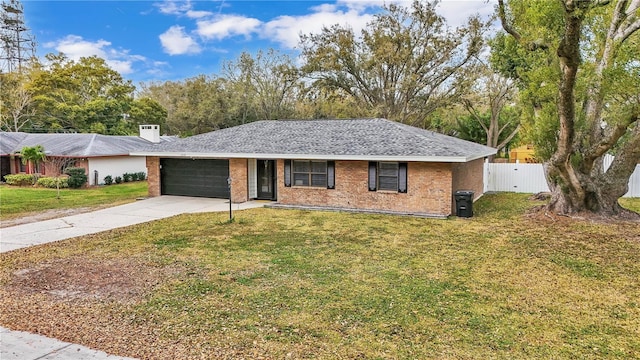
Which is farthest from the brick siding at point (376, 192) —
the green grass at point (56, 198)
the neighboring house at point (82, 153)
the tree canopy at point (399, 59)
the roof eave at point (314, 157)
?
the tree canopy at point (399, 59)

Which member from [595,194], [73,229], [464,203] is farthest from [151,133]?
[595,194]

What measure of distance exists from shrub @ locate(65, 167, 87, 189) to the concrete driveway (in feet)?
23.1

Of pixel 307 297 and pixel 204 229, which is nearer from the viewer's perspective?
pixel 307 297

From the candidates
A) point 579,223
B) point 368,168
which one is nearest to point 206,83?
point 368,168

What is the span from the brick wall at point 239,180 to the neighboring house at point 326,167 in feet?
0.13

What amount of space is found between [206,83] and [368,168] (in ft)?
94.4

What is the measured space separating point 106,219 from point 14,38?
48.4 metres

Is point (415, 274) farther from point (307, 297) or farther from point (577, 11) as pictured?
point (577, 11)

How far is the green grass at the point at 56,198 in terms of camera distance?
15.6 m

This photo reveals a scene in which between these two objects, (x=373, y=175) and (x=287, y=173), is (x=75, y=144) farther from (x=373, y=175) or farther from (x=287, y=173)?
(x=373, y=175)

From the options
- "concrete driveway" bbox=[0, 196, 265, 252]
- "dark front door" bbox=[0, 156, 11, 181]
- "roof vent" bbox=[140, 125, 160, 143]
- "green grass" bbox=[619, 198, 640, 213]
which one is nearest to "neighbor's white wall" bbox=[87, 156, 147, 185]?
"roof vent" bbox=[140, 125, 160, 143]

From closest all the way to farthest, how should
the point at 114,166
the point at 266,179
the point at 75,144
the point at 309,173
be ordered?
the point at 309,173 → the point at 266,179 → the point at 75,144 → the point at 114,166

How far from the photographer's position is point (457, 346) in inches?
190

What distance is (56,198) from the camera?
18.3 metres
